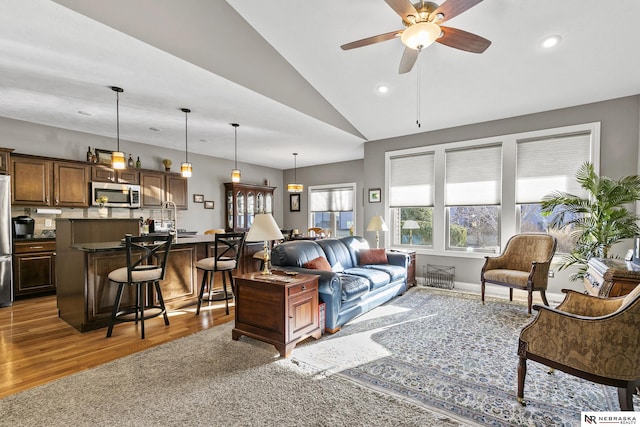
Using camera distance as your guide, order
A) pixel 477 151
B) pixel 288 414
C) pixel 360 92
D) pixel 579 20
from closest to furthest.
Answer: pixel 288 414 < pixel 579 20 < pixel 360 92 < pixel 477 151

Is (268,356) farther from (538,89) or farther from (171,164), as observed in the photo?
(171,164)

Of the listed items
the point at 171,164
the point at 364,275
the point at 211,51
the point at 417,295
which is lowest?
the point at 417,295

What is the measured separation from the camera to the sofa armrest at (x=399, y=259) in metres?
4.64

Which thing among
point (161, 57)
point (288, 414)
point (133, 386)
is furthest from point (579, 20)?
point (133, 386)

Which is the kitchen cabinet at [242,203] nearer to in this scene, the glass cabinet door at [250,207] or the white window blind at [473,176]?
the glass cabinet door at [250,207]

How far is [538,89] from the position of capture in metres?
3.90

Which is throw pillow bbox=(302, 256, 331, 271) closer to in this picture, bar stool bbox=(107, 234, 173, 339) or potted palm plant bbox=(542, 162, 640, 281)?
bar stool bbox=(107, 234, 173, 339)

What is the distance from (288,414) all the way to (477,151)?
4765mm

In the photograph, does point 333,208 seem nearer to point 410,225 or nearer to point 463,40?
point 410,225

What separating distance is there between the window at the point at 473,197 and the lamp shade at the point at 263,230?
11.8 feet

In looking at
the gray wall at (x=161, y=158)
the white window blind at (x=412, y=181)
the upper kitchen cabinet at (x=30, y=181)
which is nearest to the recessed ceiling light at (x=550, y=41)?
the white window blind at (x=412, y=181)

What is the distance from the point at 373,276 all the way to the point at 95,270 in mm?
3221

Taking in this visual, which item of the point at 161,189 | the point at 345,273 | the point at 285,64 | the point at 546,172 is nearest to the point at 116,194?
the point at 161,189

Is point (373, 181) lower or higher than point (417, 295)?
higher
